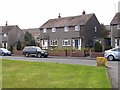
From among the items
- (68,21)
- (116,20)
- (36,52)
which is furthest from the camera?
(68,21)

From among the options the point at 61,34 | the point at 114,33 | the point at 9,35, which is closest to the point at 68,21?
the point at 61,34

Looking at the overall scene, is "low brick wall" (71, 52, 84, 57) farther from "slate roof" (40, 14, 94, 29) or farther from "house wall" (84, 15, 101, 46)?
"house wall" (84, 15, 101, 46)

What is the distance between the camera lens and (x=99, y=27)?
66312 millimetres

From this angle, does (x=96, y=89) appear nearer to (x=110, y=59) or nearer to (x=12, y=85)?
(x=12, y=85)

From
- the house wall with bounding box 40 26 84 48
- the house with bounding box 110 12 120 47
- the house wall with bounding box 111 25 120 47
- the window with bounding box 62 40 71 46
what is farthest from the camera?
the window with bounding box 62 40 71 46

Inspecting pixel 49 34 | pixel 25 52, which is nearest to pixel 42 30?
pixel 49 34

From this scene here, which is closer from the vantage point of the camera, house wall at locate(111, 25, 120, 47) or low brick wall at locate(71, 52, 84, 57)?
low brick wall at locate(71, 52, 84, 57)

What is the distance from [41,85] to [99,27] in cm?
5490

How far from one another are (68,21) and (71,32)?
11.2 ft

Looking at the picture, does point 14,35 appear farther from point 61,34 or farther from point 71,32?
point 71,32

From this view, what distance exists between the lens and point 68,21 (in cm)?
6475

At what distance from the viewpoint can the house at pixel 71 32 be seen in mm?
60925

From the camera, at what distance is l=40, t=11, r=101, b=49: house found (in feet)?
200

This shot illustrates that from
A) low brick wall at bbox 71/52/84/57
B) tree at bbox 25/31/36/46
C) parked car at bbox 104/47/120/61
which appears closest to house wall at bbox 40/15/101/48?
tree at bbox 25/31/36/46
